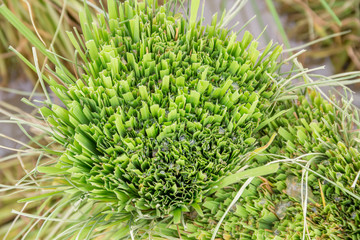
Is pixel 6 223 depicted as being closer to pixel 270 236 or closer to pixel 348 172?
pixel 270 236

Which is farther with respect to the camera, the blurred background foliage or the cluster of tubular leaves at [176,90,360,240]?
the blurred background foliage

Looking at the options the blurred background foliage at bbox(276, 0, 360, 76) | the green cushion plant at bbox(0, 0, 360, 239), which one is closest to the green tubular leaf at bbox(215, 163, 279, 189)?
the green cushion plant at bbox(0, 0, 360, 239)

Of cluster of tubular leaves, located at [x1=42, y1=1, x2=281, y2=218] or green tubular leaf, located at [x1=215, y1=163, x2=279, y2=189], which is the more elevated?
cluster of tubular leaves, located at [x1=42, y1=1, x2=281, y2=218]

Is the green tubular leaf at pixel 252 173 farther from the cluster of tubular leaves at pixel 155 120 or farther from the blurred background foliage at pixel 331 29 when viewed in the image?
the blurred background foliage at pixel 331 29

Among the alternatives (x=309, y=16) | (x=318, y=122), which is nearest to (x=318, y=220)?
(x=318, y=122)

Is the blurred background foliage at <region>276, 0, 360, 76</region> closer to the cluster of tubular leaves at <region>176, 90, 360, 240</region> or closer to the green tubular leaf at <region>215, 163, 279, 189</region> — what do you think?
the cluster of tubular leaves at <region>176, 90, 360, 240</region>

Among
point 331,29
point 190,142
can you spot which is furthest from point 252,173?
point 331,29

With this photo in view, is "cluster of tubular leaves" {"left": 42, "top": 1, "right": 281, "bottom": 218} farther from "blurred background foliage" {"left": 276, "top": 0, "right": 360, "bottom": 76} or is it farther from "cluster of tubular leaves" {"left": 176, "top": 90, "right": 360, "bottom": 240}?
"blurred background foliage" {"left": 276, "top": 0, "right": 360, "bottom": 76}

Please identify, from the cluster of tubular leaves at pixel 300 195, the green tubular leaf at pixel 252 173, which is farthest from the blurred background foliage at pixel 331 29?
the green tubular leaf at pixel 252 173
